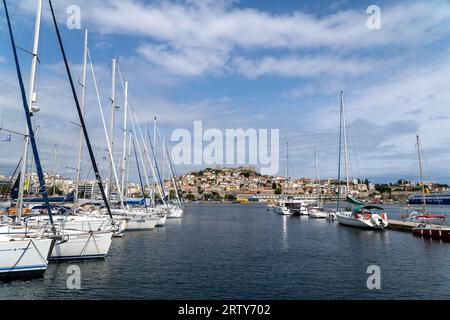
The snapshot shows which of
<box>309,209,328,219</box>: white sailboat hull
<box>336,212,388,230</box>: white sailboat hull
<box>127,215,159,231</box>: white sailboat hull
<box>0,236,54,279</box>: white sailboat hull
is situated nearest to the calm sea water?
<box>0,236,54,279</box>: white sailboat hull

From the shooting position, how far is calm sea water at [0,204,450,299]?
12.9 metres

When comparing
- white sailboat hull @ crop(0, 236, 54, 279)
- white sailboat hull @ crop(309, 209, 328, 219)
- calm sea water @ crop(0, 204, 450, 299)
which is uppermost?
white sailboat hull @ crop(0, 236, 54, 279)

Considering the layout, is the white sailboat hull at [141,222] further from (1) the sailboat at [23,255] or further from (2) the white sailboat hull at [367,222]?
(2) the white sailboat hull at [367,222]

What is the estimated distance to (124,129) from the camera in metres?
34.5

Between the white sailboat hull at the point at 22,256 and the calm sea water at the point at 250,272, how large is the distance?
1.43ft

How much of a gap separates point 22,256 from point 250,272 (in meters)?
9.17

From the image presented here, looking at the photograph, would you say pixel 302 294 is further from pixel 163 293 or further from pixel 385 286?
pixel 163 293

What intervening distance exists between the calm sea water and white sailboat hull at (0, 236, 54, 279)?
1.43 ft

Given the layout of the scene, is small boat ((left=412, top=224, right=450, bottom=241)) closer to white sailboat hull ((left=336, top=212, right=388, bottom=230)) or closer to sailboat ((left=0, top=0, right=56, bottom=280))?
white sailboat hull ((left=336, top=212, right=388, bottom=230))

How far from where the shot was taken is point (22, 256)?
1343 centimetres

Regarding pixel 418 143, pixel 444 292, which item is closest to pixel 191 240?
pixel 444 292

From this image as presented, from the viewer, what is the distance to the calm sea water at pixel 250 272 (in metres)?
12.9

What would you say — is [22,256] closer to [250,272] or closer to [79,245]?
[79,245]

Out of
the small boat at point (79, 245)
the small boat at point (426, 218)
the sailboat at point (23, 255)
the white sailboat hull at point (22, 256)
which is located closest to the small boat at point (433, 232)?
the small boat at point (426, 218)
